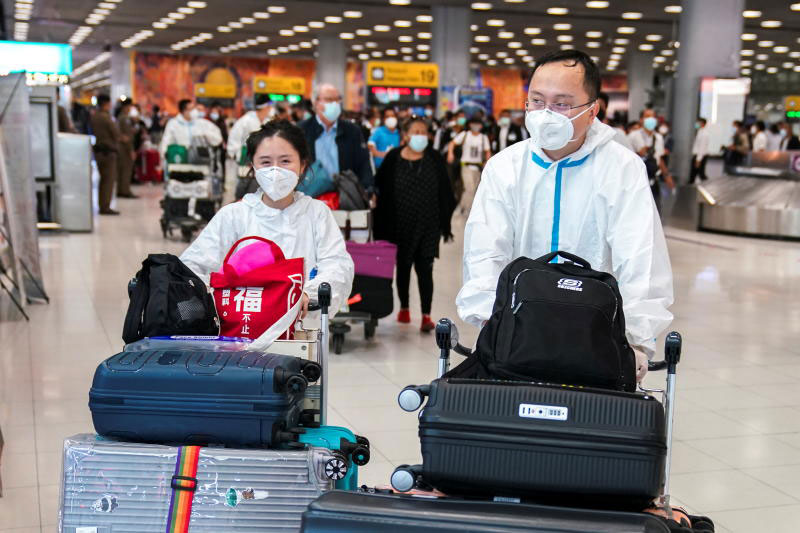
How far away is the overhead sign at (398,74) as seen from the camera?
23.2m

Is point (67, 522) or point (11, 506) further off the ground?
A: point (67, 522)

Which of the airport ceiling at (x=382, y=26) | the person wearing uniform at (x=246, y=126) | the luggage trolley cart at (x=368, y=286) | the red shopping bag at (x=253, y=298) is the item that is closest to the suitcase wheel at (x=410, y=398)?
the red shopping bag at (x=253, y=298)

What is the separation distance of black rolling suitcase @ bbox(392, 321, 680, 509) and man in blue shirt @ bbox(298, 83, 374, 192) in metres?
5.76

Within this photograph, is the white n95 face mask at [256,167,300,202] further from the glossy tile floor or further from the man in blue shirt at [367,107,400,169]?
the man in blue shirt at [367,107,400,169]

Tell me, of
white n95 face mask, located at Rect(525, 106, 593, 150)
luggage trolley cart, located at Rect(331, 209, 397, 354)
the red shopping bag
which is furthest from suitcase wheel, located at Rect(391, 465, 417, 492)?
luggage trolley cart, located at Rect(331, 209, 397, 354)

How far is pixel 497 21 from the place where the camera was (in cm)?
2683

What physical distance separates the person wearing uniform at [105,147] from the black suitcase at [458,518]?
14884 mm

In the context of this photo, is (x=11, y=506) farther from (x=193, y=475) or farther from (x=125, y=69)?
(x=125, y=69)

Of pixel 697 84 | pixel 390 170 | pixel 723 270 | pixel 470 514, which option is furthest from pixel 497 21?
pixel 470 514

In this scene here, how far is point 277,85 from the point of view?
34719 mm

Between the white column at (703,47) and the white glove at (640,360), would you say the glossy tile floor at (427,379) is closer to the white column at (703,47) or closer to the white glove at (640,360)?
the white glove at (640,360)

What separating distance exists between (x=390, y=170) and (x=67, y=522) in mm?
5422

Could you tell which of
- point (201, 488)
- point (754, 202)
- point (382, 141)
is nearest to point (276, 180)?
point (201, 488)

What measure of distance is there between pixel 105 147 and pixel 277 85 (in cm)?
1894
